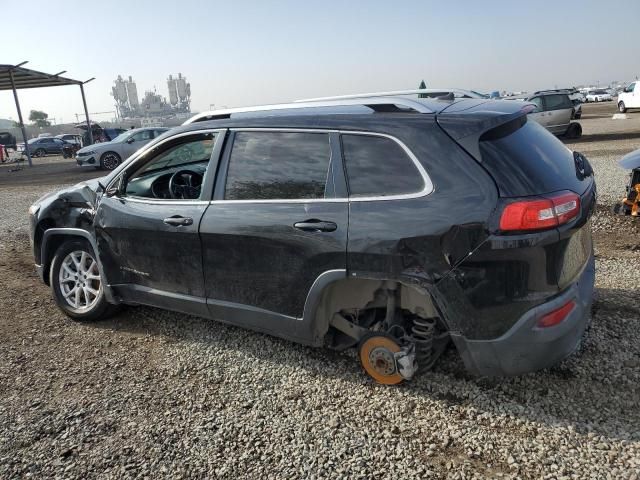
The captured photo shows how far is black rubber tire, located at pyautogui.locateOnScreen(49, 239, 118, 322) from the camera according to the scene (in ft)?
13.9

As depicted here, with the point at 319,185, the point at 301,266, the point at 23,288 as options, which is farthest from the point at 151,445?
the point at 23,288

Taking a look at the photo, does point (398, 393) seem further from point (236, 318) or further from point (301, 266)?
point (236, 318)

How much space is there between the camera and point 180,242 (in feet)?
11.5

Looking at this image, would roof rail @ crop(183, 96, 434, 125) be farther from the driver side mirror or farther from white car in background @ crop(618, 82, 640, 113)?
white car in background @ crop(618, 82, 640, 113)

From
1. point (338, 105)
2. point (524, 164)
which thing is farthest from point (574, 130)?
point (524, 164)

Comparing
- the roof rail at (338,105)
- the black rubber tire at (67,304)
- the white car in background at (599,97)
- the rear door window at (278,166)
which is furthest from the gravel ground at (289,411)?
the white car in background at (599,97)

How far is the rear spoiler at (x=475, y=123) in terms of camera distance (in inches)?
102

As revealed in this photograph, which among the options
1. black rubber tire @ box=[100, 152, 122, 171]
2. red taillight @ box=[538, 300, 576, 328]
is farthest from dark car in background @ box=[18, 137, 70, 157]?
red taillight @ box=[538, 300, 576, 328]

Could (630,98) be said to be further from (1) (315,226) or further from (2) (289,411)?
(2) (289,411)

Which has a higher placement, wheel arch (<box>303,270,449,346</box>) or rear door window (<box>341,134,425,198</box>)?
rear door window (<box>341,134,425,198</box>)

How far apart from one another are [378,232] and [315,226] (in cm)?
41

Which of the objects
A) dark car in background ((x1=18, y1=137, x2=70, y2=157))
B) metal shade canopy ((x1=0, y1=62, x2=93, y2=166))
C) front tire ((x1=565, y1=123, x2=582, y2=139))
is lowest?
dark car in background ((x1=18, y1=137, x2=70, y2=157))

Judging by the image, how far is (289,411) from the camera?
9.62ft

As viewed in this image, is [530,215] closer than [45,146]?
Yes
